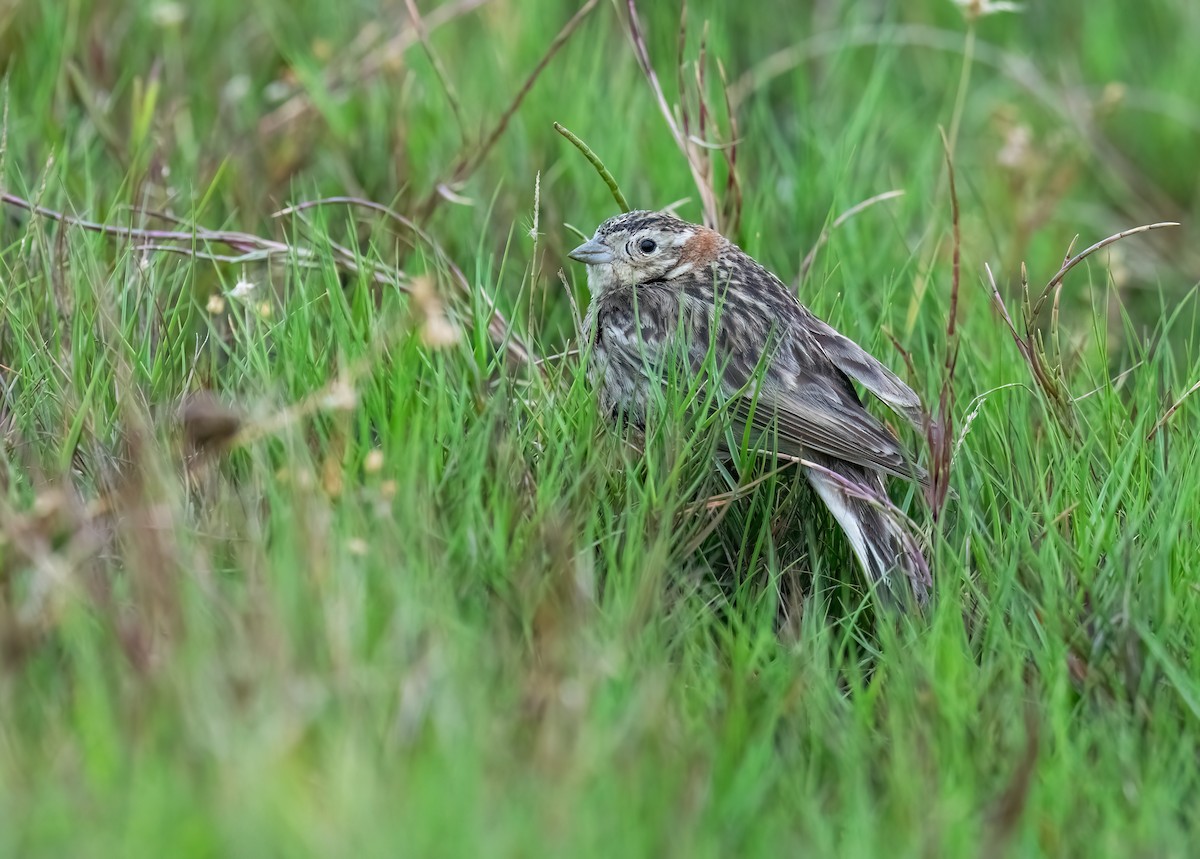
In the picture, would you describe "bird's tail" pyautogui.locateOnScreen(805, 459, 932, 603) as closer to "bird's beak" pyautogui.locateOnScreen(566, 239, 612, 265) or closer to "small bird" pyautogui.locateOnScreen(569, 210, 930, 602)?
"small bird" pyautogui.locateOnScreen(569, 210, 930, 602)

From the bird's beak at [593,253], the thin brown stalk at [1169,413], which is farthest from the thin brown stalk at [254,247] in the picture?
the thin brown stalk at [1169,413]

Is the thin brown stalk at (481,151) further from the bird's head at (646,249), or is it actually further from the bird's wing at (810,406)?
the bird's wing at (810,406)

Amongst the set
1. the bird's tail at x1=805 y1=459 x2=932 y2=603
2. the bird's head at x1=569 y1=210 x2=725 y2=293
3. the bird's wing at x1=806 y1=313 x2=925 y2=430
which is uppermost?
the bird's head at x1=569 y1=210 x2=725 y2=293

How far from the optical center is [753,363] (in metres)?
4.33

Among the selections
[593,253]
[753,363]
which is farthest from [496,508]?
[593,253]

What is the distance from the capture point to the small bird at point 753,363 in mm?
3965

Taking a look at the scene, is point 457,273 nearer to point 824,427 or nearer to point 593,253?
point 593,253

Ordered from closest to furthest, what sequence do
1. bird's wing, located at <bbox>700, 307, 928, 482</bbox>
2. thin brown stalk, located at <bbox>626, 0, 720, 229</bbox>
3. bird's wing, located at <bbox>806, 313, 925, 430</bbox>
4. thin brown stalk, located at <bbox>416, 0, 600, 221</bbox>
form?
bird's wing, located at <bbox>700, 307, 928, 482</bbox> → bird's wing, located at <bbox>806, 313, 925, 430</bbox> → thin brown stalk, located at <bbox>626, 0, 720, 229</bbox> → thin brown stalk, located at <bbox>416, 0, 600, 221</bbox>

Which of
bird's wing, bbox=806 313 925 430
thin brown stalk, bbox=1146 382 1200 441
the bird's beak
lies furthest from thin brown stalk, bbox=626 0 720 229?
thin brown stalk, bbox=1146 382 1200 441

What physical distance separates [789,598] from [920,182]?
2398 mm

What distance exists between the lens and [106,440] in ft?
12.4

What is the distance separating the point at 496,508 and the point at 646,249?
4.90 feet

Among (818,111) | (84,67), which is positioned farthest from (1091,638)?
(84,67)

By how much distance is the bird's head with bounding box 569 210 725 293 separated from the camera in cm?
470
